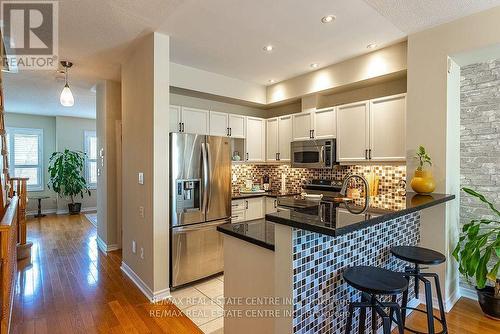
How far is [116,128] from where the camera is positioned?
4.42 metres

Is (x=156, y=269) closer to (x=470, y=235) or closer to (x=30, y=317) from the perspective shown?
(x=30, y=317)

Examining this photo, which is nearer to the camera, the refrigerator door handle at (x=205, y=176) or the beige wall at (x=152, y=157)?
the beige wall at (x=152, y=157)

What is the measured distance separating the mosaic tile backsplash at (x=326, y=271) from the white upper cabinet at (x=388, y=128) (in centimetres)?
132

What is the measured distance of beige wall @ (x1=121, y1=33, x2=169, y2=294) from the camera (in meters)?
2.75

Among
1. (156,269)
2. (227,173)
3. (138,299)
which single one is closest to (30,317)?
(138,299)

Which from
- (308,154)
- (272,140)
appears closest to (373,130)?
(308,154)

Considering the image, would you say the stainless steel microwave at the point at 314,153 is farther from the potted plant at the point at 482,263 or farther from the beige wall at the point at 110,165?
the beige wall at the point at 110,165

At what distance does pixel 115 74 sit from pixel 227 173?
2302 mm

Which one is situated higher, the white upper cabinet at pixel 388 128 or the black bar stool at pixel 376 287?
the white upper cabinet at pixel 388 128

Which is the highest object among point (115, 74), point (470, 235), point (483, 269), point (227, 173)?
point (115, 74)

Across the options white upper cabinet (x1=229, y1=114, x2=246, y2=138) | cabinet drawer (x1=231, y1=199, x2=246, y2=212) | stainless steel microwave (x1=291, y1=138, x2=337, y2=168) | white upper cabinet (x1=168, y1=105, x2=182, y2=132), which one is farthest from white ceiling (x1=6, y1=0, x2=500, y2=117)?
cabinet drawer (x1=231, y1=199, x2=246, y2=212)

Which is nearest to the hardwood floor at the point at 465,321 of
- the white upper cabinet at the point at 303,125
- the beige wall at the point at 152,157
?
the beige wall at the point at 152,157

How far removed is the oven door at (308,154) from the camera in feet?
12.6

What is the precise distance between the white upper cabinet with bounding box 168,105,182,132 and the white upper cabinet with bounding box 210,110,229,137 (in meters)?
0.54
